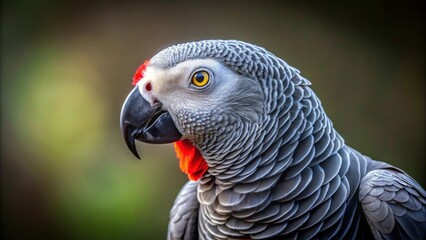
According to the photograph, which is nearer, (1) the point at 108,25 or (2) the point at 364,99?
(2) the point at 364,99

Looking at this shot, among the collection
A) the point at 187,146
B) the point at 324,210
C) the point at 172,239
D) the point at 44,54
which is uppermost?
the point at 44,54

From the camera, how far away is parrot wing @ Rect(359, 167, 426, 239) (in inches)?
38.6

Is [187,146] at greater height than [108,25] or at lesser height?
lesser

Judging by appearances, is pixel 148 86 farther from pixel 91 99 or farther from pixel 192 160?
pixel 91 99

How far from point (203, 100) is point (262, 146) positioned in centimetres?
18

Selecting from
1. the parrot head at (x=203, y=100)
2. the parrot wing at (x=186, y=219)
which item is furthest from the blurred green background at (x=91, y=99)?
the parrot head at (x=203, y=100)

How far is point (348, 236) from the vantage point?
102cm

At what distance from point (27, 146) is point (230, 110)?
80.3 inches

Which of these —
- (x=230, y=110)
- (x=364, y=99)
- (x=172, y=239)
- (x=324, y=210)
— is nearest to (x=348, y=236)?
(x=324, y=210)

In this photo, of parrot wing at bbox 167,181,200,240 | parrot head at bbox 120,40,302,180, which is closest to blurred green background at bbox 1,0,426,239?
parrot wing at bbox 167,181,200,240

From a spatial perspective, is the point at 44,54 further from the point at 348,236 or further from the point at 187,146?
the point at 348,236

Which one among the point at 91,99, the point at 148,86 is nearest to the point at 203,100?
the point at 148,86

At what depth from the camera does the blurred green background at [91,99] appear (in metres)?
2.48

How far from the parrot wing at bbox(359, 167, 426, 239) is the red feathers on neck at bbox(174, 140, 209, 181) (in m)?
0.39
